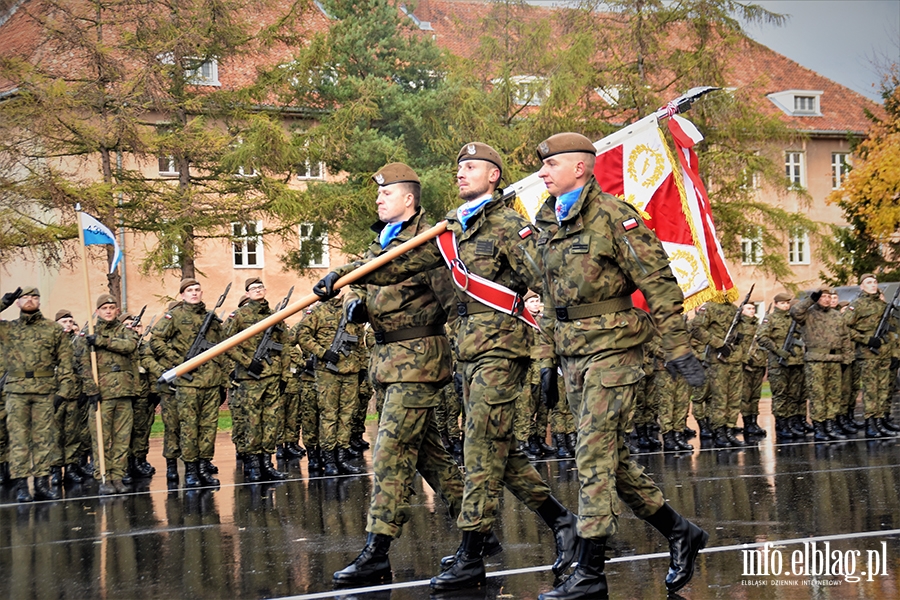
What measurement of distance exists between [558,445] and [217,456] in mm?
5043

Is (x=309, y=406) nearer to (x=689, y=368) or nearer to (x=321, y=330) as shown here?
(x=321, y=330)

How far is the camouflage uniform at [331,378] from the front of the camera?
43.3 feet

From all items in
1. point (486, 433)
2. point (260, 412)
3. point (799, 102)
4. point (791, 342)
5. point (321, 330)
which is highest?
point (799, 102)

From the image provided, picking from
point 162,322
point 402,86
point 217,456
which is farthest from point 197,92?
point 162,322

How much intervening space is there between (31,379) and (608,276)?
854cm

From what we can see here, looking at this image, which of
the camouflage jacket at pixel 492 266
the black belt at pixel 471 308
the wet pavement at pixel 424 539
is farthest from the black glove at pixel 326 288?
the wet pavement at pixel 424 539

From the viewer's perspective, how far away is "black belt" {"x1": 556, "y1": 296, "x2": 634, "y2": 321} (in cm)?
616

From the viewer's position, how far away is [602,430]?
19.7 feet

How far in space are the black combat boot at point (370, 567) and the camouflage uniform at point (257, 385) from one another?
19.9 ft

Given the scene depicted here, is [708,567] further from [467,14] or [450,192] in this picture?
[467,14]

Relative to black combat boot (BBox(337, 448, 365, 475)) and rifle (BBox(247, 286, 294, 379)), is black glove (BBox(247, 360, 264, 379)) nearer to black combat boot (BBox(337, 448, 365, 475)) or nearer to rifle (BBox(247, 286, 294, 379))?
rifle (BBox(247, 286, 294, 379))

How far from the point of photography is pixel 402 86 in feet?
96.8

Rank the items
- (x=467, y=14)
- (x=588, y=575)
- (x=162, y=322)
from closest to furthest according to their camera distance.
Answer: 1. (x=588, y=575)
2. (x=162, y=322)
3. (x=467, y=14)

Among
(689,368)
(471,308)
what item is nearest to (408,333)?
(471,308)
